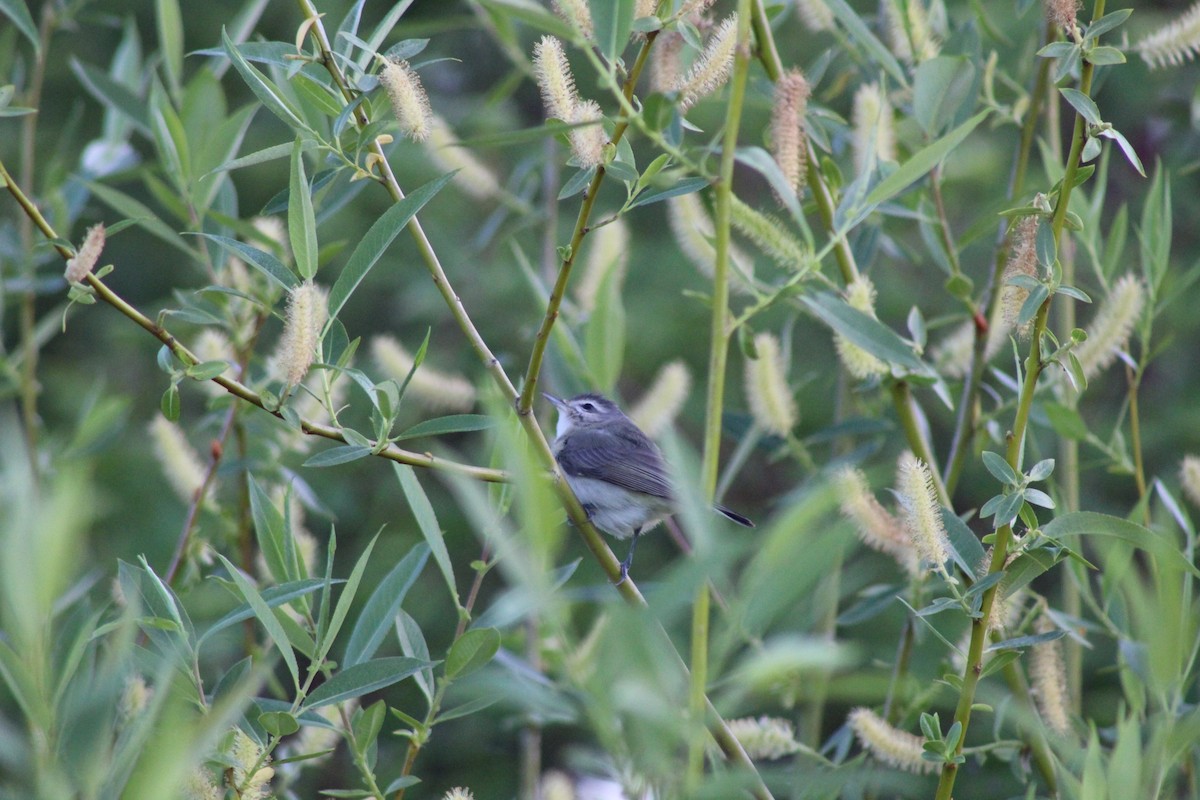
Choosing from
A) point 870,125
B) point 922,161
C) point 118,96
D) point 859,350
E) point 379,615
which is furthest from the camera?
point 118,96

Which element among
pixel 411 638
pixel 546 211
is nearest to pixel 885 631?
pixel 546 211

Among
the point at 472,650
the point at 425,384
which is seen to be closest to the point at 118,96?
the point at 425,384

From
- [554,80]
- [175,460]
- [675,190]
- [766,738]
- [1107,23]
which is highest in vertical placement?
[1107,23]

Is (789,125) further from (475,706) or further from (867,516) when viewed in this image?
(475,706)

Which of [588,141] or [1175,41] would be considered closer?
[588,141]

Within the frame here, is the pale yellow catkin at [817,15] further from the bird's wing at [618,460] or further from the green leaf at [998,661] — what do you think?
the bird's wing at [618,460]

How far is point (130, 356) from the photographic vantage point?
6672mm

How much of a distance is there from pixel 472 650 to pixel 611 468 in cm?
232

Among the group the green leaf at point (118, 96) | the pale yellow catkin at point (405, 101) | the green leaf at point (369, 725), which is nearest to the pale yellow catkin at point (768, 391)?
the pale yellow catkin at point (405, 101)

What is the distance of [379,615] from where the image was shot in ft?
5.95

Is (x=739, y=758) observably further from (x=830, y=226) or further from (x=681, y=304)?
(x=681, y=304)

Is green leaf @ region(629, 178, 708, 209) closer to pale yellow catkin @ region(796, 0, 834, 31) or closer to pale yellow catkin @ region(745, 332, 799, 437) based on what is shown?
pale yellow catkin @ region(745, 332, 799, 437)

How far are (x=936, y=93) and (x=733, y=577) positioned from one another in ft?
6.16

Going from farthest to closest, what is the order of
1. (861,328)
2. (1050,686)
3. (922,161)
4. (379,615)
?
(1050,686), (379,615), (861,328), (922,161)
